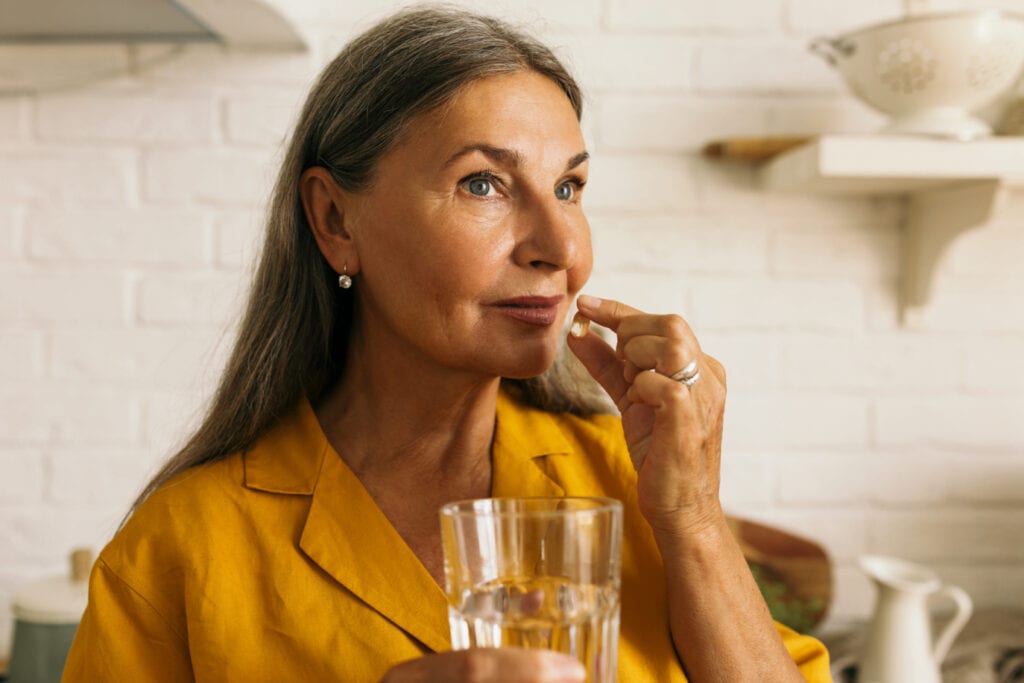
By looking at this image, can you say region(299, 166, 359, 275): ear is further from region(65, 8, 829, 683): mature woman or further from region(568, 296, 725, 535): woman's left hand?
region(568, 296, 725, 535): woman's left hand

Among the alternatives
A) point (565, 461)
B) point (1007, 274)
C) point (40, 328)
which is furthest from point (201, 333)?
point (1007, 274)

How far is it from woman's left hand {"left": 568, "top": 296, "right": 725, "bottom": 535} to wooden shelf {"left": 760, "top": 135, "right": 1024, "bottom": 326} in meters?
0.55

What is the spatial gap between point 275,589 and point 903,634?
0.81 meters

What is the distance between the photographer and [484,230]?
1.00m

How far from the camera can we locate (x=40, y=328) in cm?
170

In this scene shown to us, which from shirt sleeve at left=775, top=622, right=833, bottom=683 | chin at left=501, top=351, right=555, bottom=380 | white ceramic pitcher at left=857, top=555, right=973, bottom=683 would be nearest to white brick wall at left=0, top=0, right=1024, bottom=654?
white ceramic pitcher at left=857, top=555, right=973, bottom=683

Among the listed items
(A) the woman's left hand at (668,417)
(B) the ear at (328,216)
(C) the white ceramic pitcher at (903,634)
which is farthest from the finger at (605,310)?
(C) the white ceramic pitcher at (903,634)

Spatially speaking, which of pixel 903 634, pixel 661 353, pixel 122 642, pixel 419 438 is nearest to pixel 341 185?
pixel 419 438

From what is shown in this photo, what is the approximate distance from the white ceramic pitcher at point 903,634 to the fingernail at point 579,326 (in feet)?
1.95

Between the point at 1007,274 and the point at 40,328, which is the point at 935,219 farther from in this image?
the point at 40,328

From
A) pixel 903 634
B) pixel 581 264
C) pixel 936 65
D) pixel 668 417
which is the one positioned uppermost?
pixel 936 65

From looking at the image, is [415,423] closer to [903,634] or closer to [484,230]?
[484,230]

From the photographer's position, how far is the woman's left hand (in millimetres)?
Result: 962

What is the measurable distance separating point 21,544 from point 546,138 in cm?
117
